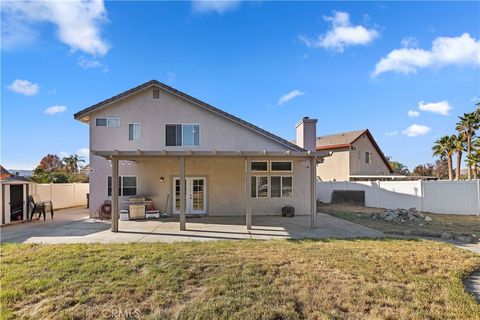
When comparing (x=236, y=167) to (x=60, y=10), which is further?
(x=236, y=167)

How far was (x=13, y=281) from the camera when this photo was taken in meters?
5.65

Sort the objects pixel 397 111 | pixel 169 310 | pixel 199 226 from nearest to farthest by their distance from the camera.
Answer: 1. pixel 169 310
2. pixel 199 226
3. pixel 397 111

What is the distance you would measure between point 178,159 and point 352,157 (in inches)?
749

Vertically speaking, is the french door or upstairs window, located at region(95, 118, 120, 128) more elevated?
upstairs window, located at region(95, 118, 120, 128)

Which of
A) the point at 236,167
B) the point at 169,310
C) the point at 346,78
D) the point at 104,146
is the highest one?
the point at 346,78

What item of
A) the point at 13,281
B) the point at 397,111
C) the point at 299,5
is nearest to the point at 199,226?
the point at 13,281

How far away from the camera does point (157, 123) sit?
14.8m

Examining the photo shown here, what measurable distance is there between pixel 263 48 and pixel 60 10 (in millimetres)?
8950

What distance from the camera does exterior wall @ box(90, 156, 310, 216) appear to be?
14.9 meters

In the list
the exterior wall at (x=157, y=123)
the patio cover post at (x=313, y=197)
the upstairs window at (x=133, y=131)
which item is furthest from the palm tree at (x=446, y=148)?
the upstairs window at (x=133, y=131)

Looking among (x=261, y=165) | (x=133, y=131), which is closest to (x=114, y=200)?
(x=133, y=131)

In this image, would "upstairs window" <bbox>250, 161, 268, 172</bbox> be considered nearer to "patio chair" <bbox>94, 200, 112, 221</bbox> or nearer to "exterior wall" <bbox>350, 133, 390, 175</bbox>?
"patio chair" <bbox>94, 200, 112, 221</bbox>

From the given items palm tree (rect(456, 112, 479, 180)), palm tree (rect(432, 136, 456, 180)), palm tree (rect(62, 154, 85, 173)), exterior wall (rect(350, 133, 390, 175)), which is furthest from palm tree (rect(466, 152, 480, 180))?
palm tree (rect(62, 154, 85, 173))

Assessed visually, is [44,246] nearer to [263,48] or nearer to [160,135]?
[160,135]
